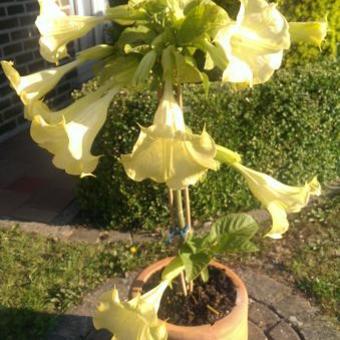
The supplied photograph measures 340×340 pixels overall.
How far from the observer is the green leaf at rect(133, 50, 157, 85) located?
1536 mm

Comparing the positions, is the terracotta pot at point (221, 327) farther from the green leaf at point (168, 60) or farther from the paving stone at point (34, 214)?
the paving stone at point (34, 214)

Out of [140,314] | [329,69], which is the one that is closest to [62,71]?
[140,314]

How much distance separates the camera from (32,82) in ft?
5.55

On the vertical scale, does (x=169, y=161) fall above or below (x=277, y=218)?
above

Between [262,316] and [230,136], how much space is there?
1.31 m

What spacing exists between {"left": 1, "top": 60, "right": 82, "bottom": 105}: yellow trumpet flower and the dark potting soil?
111 cm

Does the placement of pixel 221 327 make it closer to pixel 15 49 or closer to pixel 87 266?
pixel 87 266

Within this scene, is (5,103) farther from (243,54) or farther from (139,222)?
(243,54)

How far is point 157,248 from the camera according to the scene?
3.85 meters

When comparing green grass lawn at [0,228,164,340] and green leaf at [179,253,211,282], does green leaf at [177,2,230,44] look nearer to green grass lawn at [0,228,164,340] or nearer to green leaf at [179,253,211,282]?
green leaf at [179,253,211,282]

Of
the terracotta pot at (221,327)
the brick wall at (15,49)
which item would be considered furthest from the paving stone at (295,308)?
the brick wall at (15,49)

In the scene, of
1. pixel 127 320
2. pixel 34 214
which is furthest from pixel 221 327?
pixel 34 214

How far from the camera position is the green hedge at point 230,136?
378 cm

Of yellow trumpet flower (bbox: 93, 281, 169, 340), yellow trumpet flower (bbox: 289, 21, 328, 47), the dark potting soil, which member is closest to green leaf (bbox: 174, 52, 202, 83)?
yellow trumpet flower (bbox: 289, 21, 328, 47)
